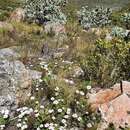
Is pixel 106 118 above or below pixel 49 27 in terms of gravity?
above

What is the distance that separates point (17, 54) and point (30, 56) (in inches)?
11.8

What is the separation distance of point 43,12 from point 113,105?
1444 cm

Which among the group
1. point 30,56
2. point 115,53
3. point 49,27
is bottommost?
point 49,27

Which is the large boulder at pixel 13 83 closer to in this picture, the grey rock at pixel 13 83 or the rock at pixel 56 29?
the grey rock at pixel 13 83

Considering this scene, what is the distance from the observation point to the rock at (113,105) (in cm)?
634

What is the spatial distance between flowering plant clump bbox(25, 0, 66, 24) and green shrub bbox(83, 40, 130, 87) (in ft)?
33.7

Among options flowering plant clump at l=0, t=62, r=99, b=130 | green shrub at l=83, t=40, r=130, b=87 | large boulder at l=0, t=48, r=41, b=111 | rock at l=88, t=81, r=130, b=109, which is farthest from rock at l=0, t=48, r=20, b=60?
rock at l=88, t=81, r=130, b=109

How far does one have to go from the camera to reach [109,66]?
8000 mm

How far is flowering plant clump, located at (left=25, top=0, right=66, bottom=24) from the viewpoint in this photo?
19234mm

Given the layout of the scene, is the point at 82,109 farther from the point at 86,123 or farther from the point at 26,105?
the point at 26,105

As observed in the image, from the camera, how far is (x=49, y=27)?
47.6 feet

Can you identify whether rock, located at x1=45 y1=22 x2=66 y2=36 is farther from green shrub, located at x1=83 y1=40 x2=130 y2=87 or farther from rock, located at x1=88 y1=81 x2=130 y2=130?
rock, located at x1=88 y1=81 x2=130 y2=130

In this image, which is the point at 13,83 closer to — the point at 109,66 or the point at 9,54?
the point at 109,66

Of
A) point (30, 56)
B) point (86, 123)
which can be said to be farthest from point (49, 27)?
point (86, 123)
